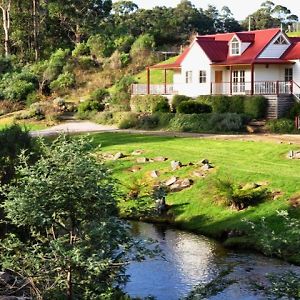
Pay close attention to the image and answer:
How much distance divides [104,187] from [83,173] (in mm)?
533

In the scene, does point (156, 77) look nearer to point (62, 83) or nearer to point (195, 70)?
point (62, 83)

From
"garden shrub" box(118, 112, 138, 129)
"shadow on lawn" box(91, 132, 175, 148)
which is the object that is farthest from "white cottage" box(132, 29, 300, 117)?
"shadow on lawn" box(91, 132, 175, 148)

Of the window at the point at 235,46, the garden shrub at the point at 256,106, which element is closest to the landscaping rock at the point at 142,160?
the garden shrub at the point at 256,106

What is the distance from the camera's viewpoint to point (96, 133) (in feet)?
144

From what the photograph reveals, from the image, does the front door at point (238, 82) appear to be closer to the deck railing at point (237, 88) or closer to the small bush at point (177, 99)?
the deck railing at point (237, 88)

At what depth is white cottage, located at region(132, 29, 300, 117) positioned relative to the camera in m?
45.1

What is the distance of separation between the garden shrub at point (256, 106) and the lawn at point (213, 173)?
5.80 m

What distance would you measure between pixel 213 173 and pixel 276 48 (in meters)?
19.7

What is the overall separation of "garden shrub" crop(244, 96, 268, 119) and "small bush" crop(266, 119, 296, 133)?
6.13 ft

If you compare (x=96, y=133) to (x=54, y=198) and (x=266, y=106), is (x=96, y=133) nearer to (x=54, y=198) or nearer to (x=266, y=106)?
(x=266, y=106)

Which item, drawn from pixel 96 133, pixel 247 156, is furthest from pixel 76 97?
pixel 247 156

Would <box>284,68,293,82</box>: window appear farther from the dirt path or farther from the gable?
the dirt path

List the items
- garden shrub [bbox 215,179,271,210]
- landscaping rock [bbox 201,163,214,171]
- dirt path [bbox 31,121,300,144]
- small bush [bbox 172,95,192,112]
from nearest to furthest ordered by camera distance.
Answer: garden shrub [bbox 215,179,271,210] < landscaping rock [bbox 201,163,214,171] < dirt path [bbox 31,121,300,144] < small bush [bbox 172,95,192,112]

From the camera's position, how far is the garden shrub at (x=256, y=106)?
42812mm
